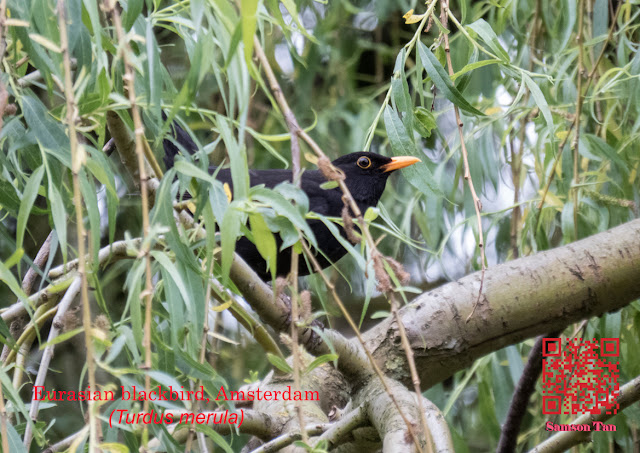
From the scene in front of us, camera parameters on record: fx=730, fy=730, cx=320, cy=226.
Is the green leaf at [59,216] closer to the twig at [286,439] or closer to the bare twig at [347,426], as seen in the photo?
the twig at [286,439]

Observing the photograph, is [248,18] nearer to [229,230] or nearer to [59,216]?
[229,230]

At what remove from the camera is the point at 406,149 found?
1.65m

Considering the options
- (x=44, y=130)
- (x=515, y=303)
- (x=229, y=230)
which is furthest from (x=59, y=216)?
(x=515, y=303)

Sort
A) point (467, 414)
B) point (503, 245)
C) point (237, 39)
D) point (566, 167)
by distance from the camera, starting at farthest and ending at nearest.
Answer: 1. point (467, 414)
2. point (503, 245)
3. point (566, 167)
4. point (237, 39)

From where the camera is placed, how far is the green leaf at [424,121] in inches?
70.2

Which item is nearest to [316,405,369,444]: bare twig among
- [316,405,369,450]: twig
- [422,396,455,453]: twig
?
[316,405,369,450]: twig

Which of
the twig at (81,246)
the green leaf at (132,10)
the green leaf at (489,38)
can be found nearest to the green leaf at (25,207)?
the twig at (81,246)

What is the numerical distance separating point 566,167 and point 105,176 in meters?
1.80

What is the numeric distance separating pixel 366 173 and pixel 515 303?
5.24 ft

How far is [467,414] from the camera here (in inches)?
166

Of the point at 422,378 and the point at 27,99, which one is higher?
the point at 27,99

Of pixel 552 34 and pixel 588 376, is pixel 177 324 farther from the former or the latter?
pixel 552 34

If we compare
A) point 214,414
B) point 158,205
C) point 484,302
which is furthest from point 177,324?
point 484,302

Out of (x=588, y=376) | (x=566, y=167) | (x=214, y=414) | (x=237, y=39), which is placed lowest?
(x=588, y=376)
